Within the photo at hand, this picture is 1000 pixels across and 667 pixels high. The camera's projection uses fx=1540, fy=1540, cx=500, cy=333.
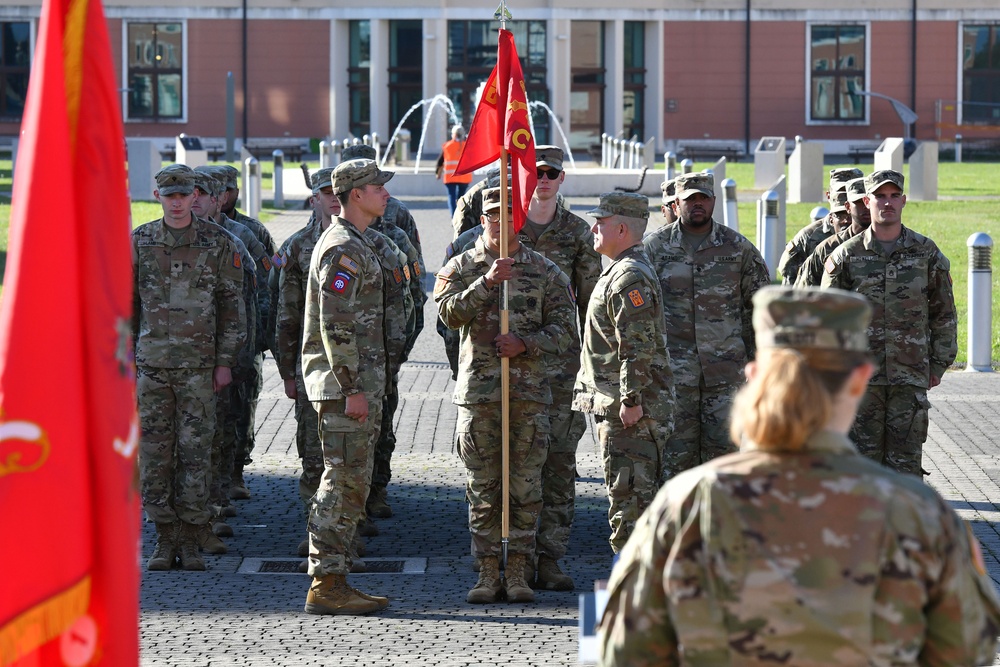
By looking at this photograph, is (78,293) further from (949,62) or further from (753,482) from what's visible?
(949,62)

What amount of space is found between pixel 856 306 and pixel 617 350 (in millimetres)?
3989

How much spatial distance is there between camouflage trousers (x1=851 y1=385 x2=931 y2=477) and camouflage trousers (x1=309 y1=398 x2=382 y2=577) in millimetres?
2862

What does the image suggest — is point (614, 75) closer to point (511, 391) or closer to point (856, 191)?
point (856, 191)

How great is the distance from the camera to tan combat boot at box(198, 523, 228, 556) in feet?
27.4

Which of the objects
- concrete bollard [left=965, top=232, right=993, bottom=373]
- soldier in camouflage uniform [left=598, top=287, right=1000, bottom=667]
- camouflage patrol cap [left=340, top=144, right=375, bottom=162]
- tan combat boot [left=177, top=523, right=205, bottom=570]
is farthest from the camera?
concrete bollard [left=965, top=232, right=993, bottom=373]

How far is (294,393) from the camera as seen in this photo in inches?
343

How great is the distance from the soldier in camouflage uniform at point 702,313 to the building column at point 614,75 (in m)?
48.5

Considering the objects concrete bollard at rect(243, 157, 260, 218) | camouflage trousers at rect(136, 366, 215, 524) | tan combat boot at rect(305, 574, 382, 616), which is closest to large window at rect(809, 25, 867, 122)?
concrete bollard at rect(243, 157, 260, 218)

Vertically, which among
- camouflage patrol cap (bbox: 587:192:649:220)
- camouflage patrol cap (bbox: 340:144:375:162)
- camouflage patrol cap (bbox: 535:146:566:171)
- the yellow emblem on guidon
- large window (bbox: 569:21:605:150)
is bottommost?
the yellow emblem on guidon

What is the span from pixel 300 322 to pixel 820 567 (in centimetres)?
600

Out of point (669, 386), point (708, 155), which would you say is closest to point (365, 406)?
point (669, 386)

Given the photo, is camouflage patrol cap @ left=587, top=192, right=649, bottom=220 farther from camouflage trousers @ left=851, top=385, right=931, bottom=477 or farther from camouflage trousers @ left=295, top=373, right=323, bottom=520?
camouflage trousers @ left=295, top=373, right=323, bottom=520

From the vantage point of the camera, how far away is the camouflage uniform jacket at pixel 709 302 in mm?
8133

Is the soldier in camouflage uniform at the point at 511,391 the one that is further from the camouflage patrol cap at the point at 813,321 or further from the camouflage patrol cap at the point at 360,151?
the camouflage patrol cap at the point at 813,321
